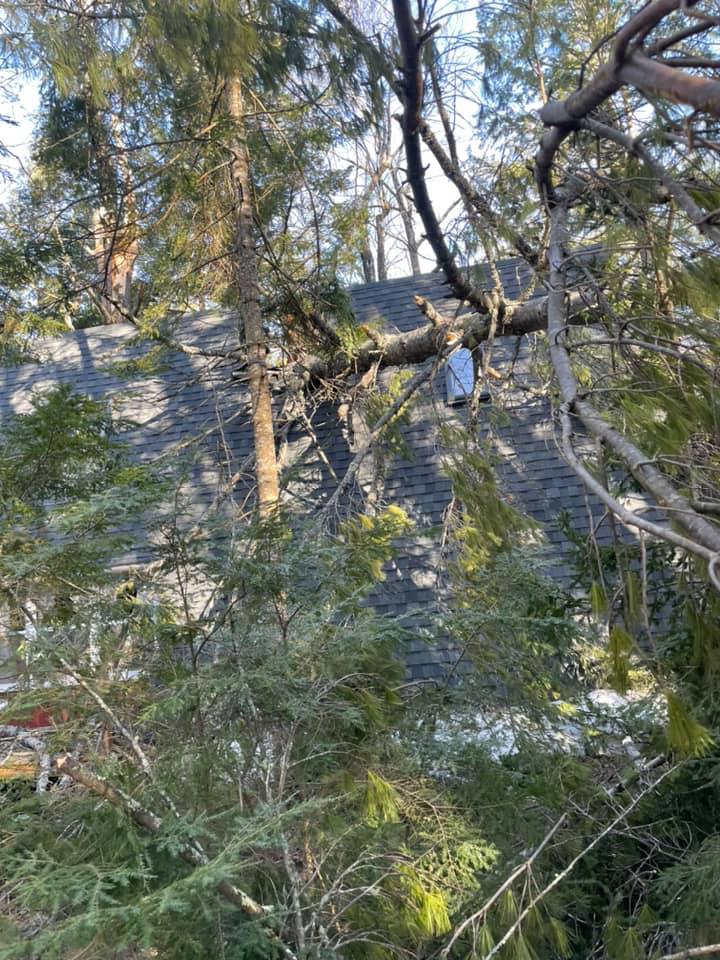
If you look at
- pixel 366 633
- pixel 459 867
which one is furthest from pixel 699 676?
pixel 366 633

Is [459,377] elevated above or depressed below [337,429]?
above

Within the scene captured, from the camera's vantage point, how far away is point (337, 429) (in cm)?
870

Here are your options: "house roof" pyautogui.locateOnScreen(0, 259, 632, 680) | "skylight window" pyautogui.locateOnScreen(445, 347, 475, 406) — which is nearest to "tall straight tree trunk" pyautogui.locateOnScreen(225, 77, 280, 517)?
"house roof" pyautogui.locateOnScreen(0, 259, 632, 680)

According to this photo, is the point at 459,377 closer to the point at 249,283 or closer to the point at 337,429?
the point at 337,429

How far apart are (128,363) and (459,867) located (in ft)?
14.5

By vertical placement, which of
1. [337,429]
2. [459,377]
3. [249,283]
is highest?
[249,283]

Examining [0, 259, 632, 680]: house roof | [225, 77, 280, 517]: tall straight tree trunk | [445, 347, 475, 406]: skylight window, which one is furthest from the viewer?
[445, 347, 475, 406]: skylight window

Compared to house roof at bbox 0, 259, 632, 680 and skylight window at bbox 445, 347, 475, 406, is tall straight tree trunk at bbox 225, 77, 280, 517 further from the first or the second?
skylight window at bbox 445, 347, 475, 406

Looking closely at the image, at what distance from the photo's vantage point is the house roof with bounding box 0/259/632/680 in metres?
6.69

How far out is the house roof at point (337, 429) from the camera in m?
6.69

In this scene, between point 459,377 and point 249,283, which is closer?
point 249,283

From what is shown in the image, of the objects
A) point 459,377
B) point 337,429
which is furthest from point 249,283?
point 459,377

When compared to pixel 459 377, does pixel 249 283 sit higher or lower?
higher

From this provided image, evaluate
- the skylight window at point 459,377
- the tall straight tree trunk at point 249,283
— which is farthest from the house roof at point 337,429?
the tall straight tree trunk at point 249,283
